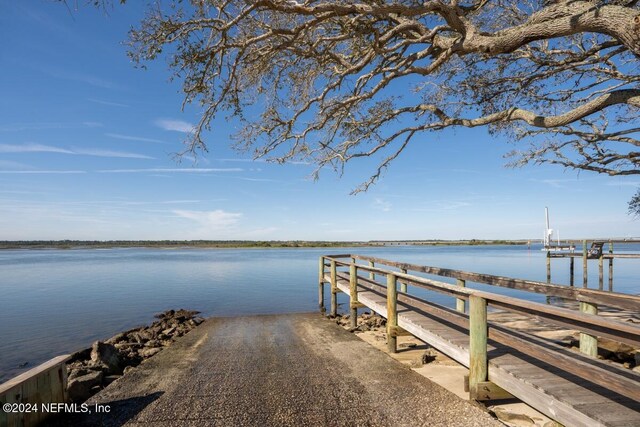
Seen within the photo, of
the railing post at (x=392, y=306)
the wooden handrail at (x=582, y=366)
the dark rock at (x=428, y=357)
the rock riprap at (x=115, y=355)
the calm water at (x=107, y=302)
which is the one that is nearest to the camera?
the wooden handrail at (x=582, y=366)

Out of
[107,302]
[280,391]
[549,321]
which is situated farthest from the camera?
[107,302]

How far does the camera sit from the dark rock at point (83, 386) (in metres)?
5.94

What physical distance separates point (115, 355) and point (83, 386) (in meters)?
2.27

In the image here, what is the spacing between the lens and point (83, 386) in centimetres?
623

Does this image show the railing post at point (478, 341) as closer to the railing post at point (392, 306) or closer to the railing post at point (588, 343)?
the railing post at point (588, 343)

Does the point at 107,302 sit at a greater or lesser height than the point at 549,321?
lesser

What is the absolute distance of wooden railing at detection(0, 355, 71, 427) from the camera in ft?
13.0

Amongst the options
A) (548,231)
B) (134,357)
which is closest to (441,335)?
(134,357)

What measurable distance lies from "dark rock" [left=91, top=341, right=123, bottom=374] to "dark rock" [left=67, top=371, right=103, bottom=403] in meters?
1.16

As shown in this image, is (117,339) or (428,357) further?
(117,339)

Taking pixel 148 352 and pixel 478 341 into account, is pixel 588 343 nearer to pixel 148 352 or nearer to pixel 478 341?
pixel 478 341

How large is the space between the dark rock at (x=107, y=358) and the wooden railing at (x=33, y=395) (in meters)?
3.14

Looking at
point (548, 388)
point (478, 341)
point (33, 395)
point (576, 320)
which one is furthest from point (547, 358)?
point (33, 395)

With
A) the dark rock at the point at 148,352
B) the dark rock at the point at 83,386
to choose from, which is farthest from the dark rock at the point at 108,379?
→ the dark rock at the point at 148,352
